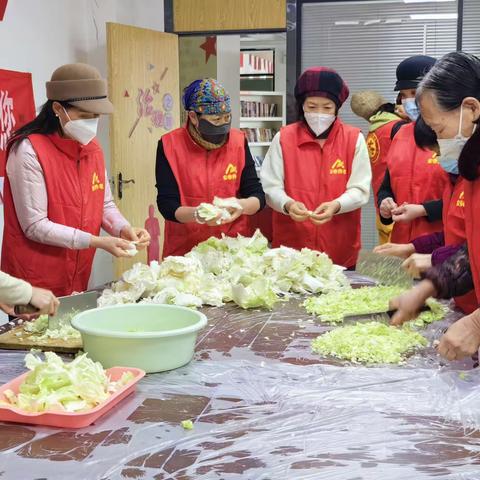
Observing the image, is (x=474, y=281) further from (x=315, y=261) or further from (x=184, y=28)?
(x=184, y=28)

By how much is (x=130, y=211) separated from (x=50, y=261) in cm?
300

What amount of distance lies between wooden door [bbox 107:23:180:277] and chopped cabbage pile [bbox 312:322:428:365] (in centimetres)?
402

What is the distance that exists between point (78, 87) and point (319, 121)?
4.60 feet

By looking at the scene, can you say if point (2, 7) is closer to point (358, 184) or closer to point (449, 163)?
point (358, 184)

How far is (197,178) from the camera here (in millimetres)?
3752

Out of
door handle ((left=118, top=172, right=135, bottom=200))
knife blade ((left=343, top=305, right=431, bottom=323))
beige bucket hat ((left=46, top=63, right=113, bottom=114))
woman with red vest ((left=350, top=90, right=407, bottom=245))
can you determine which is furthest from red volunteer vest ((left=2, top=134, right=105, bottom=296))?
door handle ((left=118, top=172, right=135, bottom=200))

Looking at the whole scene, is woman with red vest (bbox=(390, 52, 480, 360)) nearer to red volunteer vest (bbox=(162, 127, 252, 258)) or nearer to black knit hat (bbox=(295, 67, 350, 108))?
black knit hat (bbox=(295, 67, 350, 108))

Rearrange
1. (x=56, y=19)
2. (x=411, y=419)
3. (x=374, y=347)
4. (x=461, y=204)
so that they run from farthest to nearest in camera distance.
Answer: (x=56, y=19) → (x=461, y=204) → (x=374, y=347) → (x=411, y=419)

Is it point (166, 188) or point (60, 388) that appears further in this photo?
point (166, 188)

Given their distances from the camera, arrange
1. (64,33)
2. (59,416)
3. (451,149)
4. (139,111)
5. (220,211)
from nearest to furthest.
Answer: (59,416)
(451,149)
(220,211)
(64,33)
(139,111)

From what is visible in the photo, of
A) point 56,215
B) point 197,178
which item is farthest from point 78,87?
point 197,178

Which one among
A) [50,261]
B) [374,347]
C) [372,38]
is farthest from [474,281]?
[372,38]

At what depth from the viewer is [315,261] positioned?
10.2 feet

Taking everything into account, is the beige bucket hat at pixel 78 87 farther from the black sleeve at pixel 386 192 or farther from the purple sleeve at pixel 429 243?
the black sleeve at pixel 386 192
